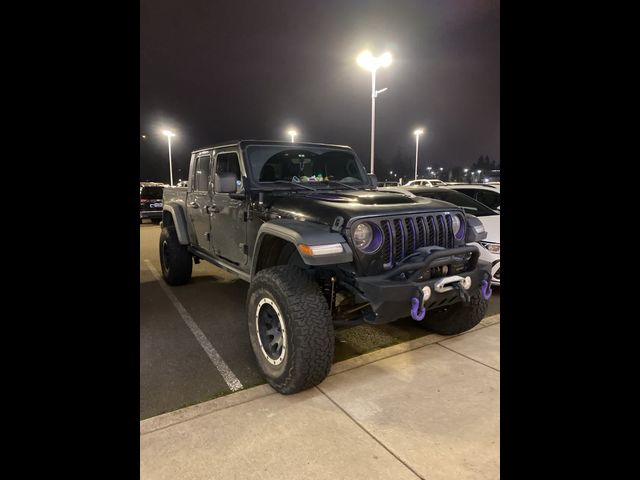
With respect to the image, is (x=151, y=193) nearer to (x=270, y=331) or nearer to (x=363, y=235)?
(x=270, y=331)

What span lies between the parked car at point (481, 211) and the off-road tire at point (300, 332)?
11.0 feet

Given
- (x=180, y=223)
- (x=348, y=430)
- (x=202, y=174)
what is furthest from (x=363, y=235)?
(x=180, y=223)

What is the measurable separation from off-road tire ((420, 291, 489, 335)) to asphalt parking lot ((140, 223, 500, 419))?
8.1 inches

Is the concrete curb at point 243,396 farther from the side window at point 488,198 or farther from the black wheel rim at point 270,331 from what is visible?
the side window at point 488,198

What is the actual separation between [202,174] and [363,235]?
308 centimetres

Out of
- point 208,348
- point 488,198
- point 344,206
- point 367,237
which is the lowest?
point 208,348

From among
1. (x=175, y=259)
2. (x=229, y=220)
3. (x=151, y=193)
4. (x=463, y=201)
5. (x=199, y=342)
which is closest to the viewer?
(x=199, y=342)

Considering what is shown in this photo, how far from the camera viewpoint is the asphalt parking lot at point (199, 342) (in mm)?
3098

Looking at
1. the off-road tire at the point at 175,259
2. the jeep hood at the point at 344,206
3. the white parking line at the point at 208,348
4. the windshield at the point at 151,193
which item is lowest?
the white parking line at the point at 208,348

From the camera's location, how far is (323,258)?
2.74 metres

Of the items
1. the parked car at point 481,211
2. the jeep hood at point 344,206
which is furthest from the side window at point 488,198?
the jeep hood at point 344,206
